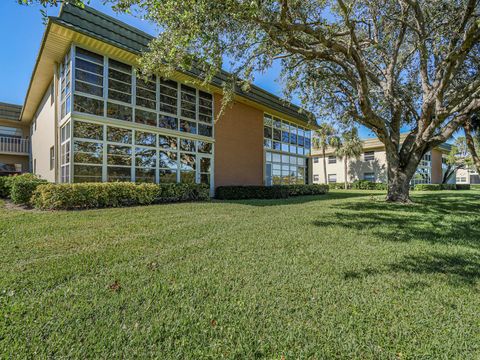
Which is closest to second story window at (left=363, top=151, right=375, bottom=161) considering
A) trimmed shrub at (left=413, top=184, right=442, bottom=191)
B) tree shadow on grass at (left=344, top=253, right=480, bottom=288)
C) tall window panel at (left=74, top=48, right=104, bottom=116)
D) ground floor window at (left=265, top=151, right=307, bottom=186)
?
trimmed shrub at (left=413, top=184, right=442, bottom=191)

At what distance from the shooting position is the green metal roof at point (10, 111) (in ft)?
64.3

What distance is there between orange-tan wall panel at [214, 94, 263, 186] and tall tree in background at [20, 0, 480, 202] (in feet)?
16.0

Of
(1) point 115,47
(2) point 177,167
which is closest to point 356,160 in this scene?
(2) point 177,167

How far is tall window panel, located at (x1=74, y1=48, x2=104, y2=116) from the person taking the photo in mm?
9883

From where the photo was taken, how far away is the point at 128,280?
10.7 feet

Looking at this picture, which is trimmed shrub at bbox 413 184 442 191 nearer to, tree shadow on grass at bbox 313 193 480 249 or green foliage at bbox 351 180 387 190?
green foliage at bbox 351 180 387 190

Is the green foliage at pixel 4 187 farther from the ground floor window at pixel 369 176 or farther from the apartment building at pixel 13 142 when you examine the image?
the ground floor window at pixel 369 176

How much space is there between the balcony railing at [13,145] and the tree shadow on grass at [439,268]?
78.6ft

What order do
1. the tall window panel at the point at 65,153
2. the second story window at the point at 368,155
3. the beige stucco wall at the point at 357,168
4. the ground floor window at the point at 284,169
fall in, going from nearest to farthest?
the tall window panel at the point at 65,153, the ground floor window at the point at 284,169, the beige stucco wall at the point at 357,168, the second story window at the point at 368,155

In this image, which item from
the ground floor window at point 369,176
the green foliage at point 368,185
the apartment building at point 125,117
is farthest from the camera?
the ground floor window at point 369,176

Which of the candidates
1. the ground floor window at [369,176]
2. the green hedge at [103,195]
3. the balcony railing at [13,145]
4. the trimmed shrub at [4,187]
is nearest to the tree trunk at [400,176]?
the green hedge at [103,195]

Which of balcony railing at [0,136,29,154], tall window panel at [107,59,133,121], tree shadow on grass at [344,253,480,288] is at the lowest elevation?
tree shadow on grass at [344,253,480,288]

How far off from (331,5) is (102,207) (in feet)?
38.8

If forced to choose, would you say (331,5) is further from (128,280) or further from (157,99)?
(128,280)
